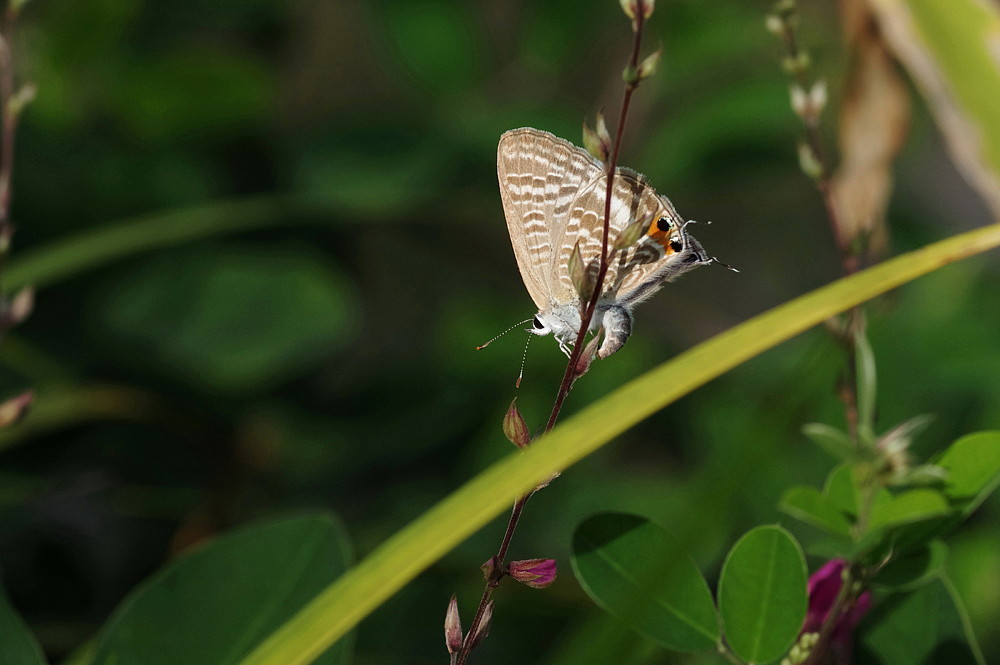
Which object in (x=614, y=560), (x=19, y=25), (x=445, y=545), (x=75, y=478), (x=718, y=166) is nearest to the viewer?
(x=445, y=545)

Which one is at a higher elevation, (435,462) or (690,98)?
(690,98)

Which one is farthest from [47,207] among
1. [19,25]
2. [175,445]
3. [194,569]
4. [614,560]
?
[614,560]

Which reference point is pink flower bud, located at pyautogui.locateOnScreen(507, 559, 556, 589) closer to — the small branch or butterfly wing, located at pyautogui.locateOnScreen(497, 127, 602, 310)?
the small branch

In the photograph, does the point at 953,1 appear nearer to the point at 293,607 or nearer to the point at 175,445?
the point at 293,607

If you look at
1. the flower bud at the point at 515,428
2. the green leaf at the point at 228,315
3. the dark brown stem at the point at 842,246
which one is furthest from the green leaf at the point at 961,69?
the green leaf at the point at 228,315

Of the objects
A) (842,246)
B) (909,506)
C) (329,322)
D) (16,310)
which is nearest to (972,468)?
(909,506)

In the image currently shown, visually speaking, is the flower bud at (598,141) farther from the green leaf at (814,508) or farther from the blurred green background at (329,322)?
the blurred green background at (329,322)
